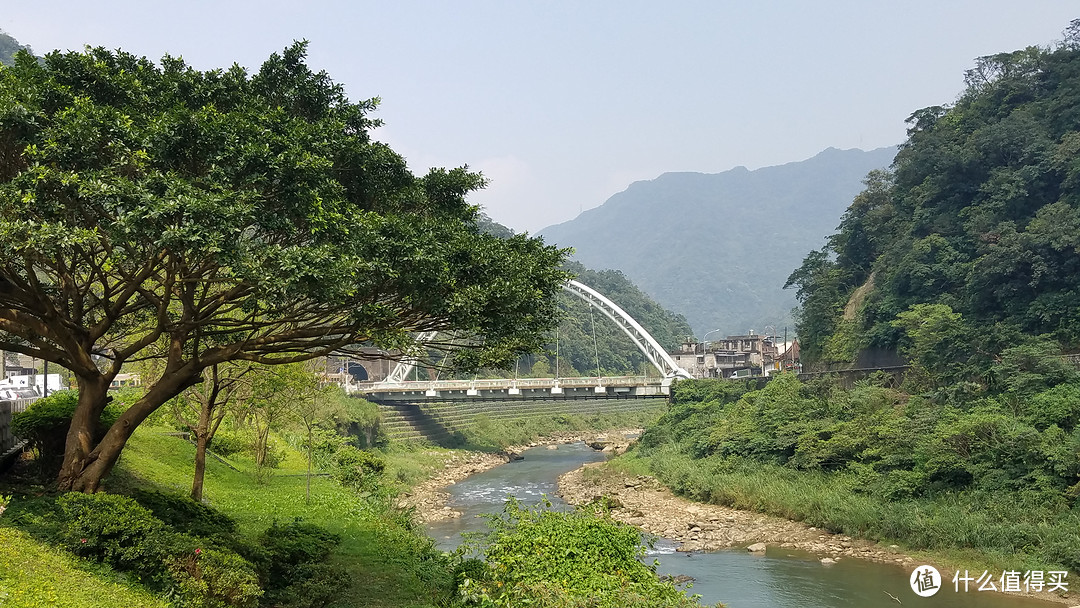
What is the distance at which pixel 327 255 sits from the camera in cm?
882

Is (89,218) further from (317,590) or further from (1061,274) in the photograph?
(1061,274)

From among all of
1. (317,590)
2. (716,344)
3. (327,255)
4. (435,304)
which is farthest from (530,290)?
(716,344)

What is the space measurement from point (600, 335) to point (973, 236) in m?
67.4

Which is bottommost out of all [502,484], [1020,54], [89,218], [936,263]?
[502,484]

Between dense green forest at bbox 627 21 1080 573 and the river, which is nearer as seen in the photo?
the river

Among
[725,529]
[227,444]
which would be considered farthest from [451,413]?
[725,529]

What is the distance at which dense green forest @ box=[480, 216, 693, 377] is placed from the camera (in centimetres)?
9106

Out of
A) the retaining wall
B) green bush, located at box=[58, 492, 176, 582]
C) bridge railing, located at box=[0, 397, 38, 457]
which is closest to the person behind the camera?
green bush, located at box=[58, 492, 176, 582]

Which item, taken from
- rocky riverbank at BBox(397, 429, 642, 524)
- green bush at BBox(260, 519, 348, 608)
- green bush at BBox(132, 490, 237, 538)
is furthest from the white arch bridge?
green bush at BBox(132, 490, 237, 538)

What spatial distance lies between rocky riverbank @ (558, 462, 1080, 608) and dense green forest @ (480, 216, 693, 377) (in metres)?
44.1

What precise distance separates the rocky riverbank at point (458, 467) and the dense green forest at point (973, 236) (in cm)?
2098

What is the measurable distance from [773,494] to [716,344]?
5581 cm

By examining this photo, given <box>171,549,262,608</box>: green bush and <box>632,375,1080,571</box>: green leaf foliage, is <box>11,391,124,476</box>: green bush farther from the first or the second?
<box>632,375,1080,571</box>: green leaf foliage

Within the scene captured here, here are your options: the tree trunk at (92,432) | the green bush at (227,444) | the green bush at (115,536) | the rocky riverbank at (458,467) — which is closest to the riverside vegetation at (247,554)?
the green bush at (115,536)
